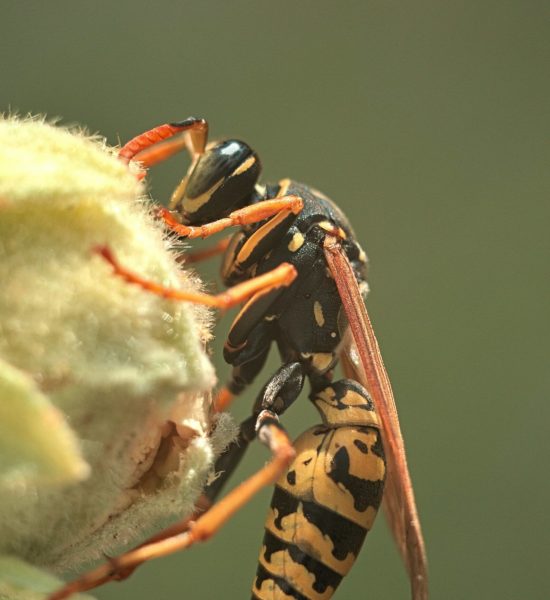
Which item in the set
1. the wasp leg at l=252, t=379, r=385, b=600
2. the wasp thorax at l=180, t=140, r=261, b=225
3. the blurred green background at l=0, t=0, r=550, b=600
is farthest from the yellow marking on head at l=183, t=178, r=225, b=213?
the blurred green background at l=0, t=0, r=550, b=600

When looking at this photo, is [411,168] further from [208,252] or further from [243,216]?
[243,216]

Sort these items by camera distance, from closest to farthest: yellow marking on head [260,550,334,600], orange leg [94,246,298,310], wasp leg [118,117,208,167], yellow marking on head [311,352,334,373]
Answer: orange leg [94,246,298,310] < wasp leg [118,117,208,167] < yellow marking on head [260,550,334,600] < yellow marking on head [311,352,334,373]

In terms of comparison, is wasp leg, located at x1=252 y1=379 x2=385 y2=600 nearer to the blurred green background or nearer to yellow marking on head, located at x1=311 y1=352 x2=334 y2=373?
yellow marking on head, located at x1=311 y1=352 x2=334 y2=373

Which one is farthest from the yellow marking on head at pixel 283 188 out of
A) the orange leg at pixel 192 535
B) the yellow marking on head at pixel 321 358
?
the orange leg at pixel 192 535

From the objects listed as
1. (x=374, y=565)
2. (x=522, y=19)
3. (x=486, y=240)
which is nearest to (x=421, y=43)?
(x=522, y=19)

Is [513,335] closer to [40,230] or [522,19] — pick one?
[522,19]

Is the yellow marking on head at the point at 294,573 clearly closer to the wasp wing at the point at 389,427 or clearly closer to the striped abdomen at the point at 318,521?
the striped abdomen at the point at 318,521
